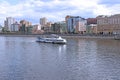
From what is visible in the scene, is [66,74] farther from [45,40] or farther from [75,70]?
[45,40]

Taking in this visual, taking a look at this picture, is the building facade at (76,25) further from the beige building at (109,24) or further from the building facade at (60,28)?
the beige building at (109,24)

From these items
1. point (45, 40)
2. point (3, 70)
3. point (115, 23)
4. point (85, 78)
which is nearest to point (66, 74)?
point (85, 78)

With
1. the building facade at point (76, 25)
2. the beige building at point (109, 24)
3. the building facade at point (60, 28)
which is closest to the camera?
the beige building at point (109, 24)

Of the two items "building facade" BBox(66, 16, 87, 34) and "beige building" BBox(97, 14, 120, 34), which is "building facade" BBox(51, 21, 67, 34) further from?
"beige building" BBox(97, 14, 120, 34)

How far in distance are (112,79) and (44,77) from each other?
4706 millimetres

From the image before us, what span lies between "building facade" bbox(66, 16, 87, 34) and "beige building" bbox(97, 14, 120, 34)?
16391 mm

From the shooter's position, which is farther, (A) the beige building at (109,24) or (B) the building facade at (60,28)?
(B) the building facade at (60,28)

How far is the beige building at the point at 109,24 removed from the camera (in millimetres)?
143025

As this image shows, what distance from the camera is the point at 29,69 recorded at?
77.0 feet

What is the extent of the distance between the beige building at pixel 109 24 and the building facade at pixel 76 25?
16391 mm

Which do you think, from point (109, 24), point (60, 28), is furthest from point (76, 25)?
point (109, 24)

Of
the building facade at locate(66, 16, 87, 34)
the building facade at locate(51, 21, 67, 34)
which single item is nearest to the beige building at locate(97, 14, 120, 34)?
the building facade at locate(66, 16, 87, 34)

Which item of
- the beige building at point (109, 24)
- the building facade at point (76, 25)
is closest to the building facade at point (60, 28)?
the building facade at point (76, 25)

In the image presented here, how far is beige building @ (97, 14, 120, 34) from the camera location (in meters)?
143
